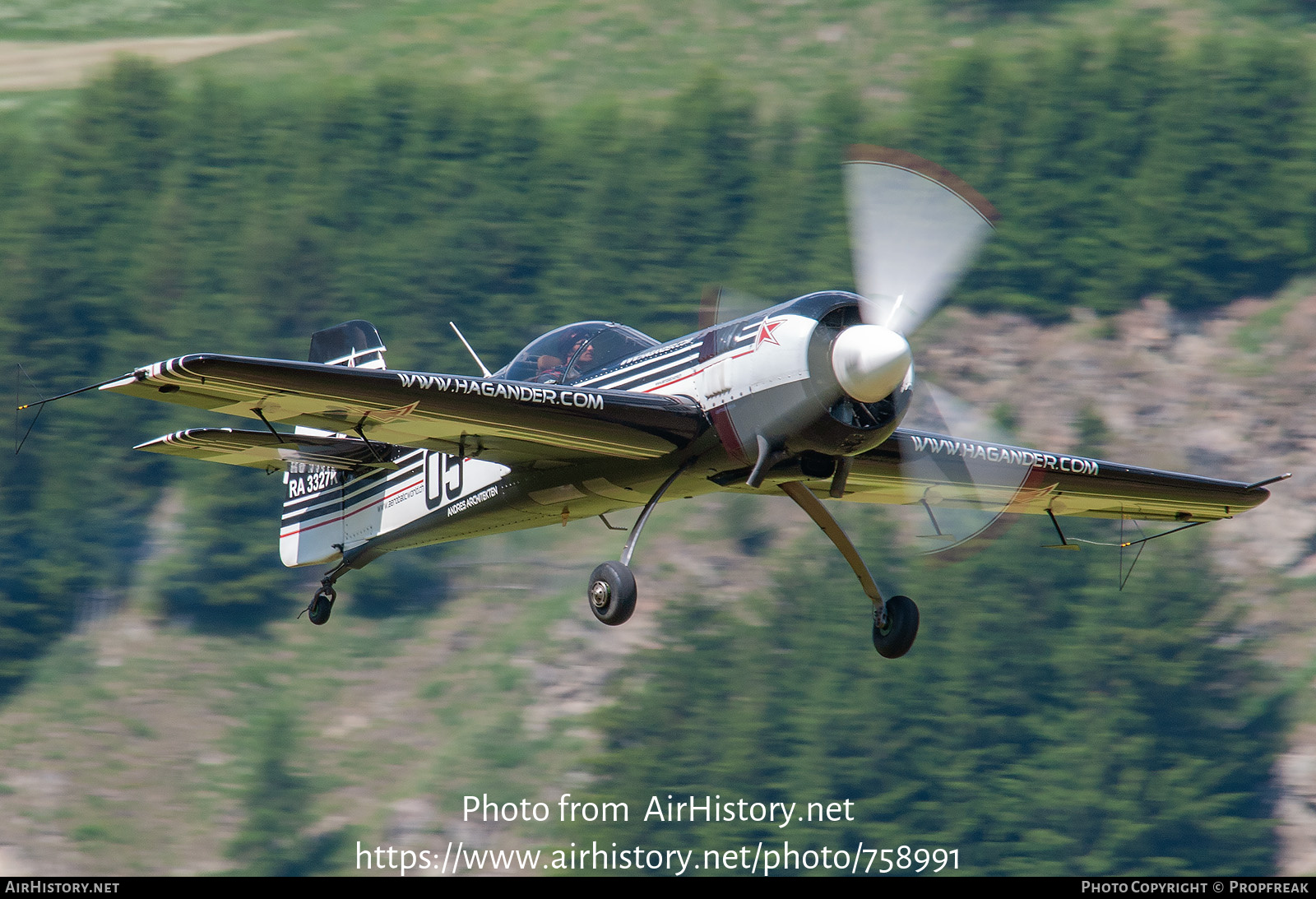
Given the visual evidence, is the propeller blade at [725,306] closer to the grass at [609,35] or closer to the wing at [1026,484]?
the wing at [1026,484]

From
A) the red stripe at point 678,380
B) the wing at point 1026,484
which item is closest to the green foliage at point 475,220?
the wing at point 1026,484

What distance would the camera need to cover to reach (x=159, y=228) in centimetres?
7669

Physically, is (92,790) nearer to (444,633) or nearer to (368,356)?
(444,633)

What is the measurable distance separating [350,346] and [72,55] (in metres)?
75.3

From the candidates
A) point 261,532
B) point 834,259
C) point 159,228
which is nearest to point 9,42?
point 159,228

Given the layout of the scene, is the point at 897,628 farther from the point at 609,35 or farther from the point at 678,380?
the point at 609,35

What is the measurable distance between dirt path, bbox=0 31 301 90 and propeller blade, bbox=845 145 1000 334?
260 ft

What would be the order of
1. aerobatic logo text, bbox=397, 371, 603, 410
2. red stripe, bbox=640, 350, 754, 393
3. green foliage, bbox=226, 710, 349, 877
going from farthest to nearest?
green foliage, bbox=226, 710, 349, 877 < red stripe, bbox=640, 350, 754, 393 < aerobatic logo text, bbox=397, 371, 603, 410

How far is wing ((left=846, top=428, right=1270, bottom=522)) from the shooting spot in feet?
46.8

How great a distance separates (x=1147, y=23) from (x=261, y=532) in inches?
1880

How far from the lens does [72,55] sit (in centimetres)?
8544

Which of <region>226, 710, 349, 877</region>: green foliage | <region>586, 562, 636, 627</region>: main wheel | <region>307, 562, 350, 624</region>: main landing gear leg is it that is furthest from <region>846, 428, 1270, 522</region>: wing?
<region>226, 710, 349, 877</region>: green foliage

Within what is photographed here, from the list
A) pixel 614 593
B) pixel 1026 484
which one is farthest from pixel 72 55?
pixel 614 593

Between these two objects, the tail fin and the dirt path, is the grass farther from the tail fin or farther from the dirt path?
the tail fin
